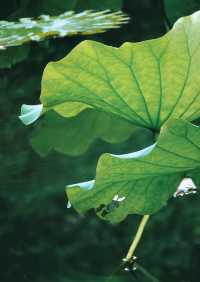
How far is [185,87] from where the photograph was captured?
1222 millimetres

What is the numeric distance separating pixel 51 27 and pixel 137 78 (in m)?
1.17

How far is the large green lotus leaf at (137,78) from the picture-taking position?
46.3 inches

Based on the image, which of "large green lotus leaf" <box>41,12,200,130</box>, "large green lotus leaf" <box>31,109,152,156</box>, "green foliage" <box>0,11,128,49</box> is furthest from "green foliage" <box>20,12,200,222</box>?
"green foliage" <box>0,11,128,49</box>

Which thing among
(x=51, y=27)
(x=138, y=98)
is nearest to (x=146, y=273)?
(x=138, y=98)

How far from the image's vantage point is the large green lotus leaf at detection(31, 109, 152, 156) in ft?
5.27

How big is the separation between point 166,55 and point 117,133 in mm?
450

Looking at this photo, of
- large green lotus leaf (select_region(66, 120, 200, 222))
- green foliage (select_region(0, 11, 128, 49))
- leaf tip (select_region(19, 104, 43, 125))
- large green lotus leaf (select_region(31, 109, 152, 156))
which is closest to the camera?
large green lotus leaf (select_region(66, 120, 200, 222))

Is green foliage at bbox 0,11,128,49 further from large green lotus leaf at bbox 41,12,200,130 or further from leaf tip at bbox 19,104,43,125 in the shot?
large green lotus leaf at bbox 41,12,200,130

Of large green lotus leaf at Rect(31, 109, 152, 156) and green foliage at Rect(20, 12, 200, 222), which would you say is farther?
large green lotus leaf at Rect(31, 109, 152, 156)

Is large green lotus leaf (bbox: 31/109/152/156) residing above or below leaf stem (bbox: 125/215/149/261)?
below

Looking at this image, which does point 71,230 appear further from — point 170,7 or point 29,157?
point 170,7

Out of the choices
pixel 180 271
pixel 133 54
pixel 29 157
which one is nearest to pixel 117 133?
pixel 29 157

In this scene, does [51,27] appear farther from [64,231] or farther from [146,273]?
[146,273]

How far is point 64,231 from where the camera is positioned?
4.08 ft
